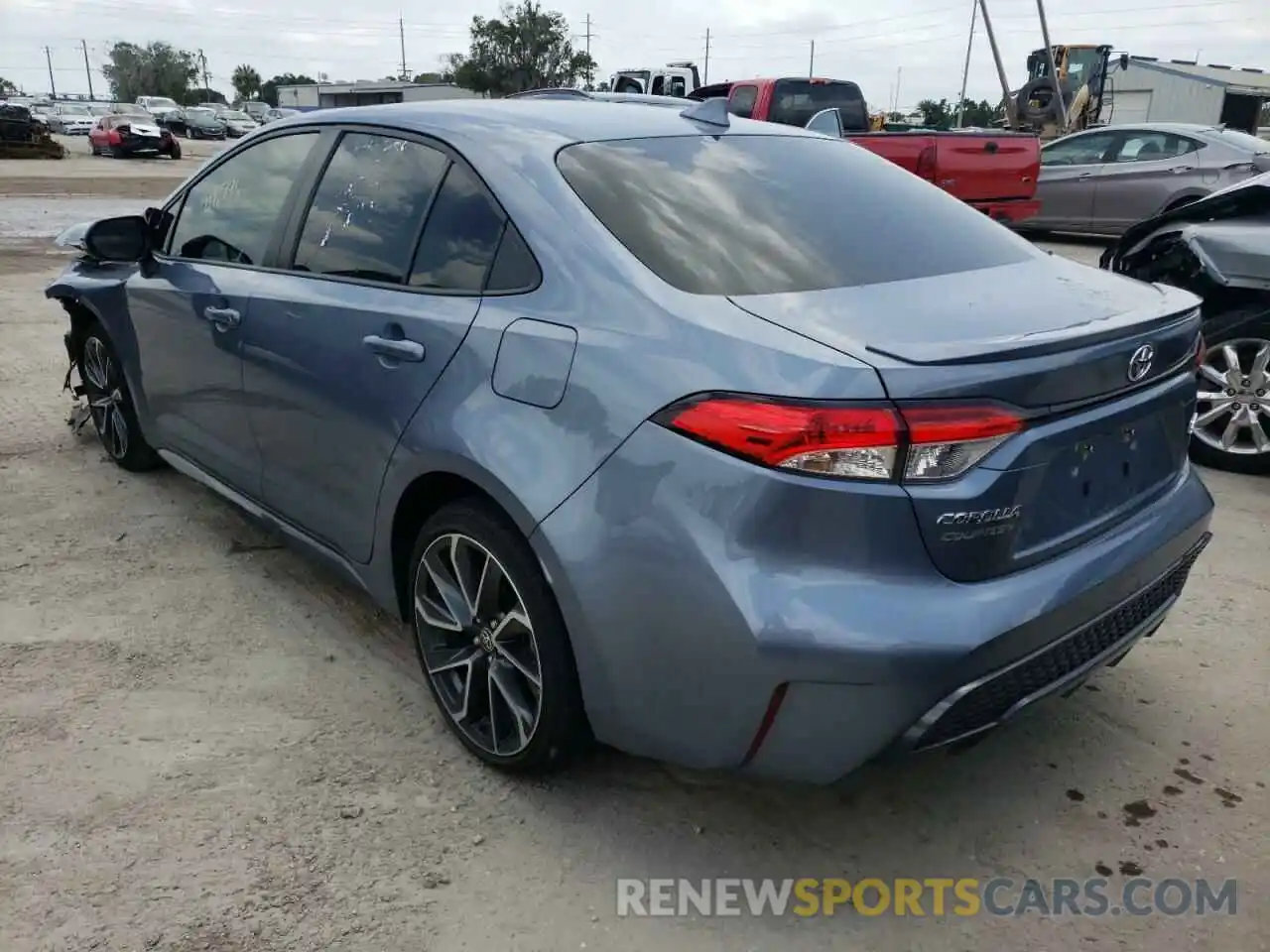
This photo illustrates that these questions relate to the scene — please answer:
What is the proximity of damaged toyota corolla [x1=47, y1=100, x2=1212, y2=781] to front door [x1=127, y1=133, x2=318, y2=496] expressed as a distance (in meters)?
0.10

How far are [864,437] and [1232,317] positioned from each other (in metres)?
3.83

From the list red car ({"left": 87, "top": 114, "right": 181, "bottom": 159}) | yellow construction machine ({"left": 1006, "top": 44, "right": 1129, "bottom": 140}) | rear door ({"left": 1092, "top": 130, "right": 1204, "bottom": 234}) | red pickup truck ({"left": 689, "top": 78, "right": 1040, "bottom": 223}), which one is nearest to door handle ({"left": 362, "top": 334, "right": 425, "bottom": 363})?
red pickup truck ({"left": 689, "top": 78, "right": 1040, "bottom": 223})

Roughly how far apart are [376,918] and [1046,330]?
73.8 inches

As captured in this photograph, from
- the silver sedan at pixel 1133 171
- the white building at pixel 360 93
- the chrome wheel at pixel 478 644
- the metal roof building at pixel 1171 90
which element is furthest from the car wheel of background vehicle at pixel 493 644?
the metal roof building at pixel 1171 90

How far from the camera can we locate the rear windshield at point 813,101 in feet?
42.3

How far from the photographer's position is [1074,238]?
A: 13.6m

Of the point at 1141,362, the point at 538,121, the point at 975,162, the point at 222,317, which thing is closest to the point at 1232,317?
the point at 1141,362

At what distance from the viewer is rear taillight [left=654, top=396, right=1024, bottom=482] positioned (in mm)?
1915

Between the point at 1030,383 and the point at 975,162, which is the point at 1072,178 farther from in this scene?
Result: the point at 1030,383

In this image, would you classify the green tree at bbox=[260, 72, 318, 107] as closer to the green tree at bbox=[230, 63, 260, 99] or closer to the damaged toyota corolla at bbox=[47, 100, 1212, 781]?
the green tree at bbox=[230, 63, 260, 99]

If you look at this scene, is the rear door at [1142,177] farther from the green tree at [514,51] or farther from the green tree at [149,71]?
the green tree at [149,71]

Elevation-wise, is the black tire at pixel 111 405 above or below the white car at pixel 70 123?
below

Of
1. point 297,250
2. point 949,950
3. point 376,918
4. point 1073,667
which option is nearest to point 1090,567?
point 1073,667

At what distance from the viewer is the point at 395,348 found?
267 centimetres
